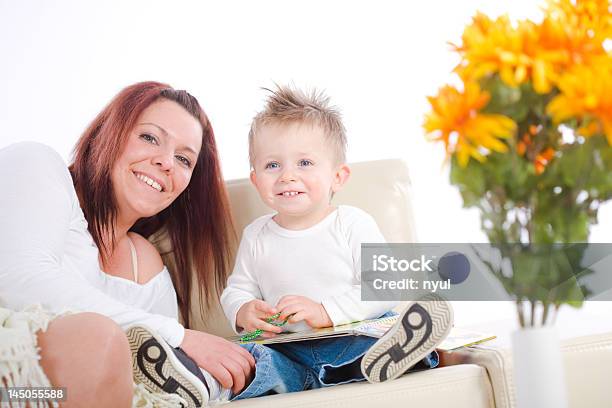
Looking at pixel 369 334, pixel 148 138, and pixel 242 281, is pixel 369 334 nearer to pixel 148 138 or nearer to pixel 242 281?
pixel 242 281

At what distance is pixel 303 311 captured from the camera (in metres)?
1.56

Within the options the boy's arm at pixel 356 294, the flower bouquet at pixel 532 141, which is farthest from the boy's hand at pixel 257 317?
the flower bouquet at pixel 532 141

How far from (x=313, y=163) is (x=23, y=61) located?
1.59 m

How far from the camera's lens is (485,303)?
337 centimetres

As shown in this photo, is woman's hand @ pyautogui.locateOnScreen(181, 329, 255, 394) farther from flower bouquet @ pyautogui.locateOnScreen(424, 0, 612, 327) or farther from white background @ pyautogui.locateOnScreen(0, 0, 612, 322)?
white background @ pyautogui.locateOnScreen(0, 0, 612, 322)

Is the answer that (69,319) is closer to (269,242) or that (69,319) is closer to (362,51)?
(269,242)

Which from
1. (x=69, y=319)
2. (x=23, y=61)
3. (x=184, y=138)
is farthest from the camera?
(x=23, y=61)

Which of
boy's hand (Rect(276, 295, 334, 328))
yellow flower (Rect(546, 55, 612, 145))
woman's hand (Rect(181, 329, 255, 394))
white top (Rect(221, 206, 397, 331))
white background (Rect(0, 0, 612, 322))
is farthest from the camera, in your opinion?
white background (Rect(0, 0, 612, 322))

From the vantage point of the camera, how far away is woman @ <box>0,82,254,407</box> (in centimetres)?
107

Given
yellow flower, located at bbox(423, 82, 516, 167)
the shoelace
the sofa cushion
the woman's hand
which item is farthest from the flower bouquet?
the shoelace

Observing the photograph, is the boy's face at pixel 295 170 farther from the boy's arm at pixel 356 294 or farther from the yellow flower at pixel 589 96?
the yellow flower at pixel 589 96

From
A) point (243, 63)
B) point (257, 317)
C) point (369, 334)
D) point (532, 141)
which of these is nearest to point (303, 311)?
point (257, 317)

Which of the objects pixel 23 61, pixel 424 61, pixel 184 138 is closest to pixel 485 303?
pixel 424 61

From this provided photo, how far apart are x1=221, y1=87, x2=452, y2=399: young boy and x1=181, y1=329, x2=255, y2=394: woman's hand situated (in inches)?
2.1
